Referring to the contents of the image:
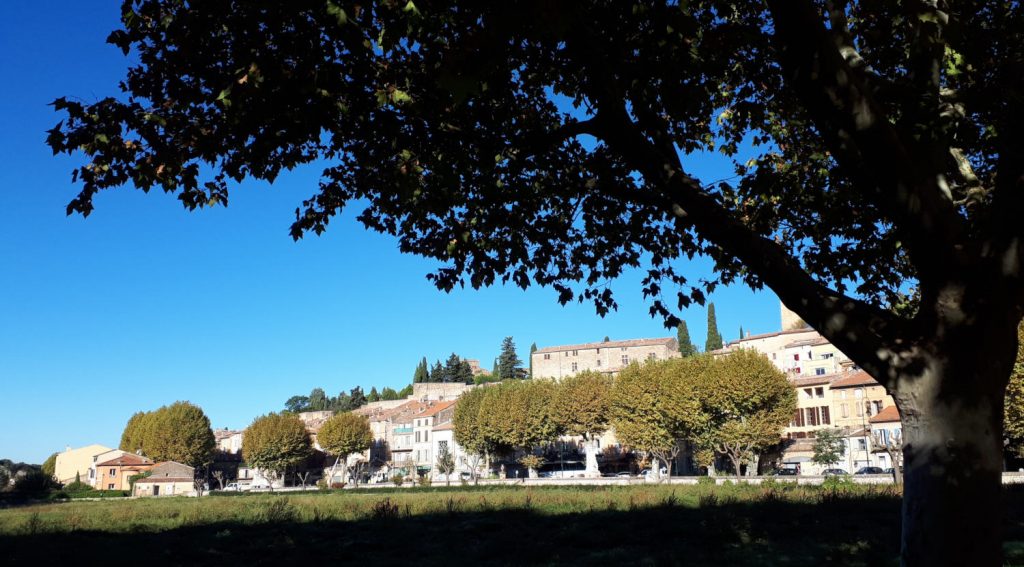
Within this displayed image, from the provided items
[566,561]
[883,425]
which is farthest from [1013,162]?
[883,425]

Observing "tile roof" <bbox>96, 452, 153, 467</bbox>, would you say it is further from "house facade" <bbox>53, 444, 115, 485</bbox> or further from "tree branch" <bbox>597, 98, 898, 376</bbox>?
"tree branch" <bbox>597, 98, 898, 376</bbox>

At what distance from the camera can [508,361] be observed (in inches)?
6481

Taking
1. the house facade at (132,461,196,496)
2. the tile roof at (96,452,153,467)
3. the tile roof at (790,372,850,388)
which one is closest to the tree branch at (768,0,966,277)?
the tile roof at (790,372,850,388)

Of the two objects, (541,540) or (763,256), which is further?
(541,540)

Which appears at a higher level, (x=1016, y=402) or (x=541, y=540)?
(x=1016, y=402)

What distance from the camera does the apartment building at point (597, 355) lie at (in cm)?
12112

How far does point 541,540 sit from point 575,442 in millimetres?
75707

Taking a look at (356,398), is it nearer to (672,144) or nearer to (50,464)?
(50,464)

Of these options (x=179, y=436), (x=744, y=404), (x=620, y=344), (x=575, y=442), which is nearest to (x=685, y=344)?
(x=620, y=344)

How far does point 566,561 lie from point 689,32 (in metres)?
10.6

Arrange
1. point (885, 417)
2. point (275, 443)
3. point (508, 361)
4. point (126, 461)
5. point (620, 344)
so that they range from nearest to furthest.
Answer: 1. point (885, 417)
2. point (275, 443)
3. point (126, 461)
4. point (620, 344)
5. point (508, 361)

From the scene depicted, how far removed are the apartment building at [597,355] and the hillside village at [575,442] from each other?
0.60 ft

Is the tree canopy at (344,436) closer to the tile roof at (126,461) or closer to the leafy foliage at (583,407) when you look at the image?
the tile roof at (126,461)

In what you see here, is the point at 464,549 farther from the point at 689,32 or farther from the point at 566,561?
the point at 689,32
